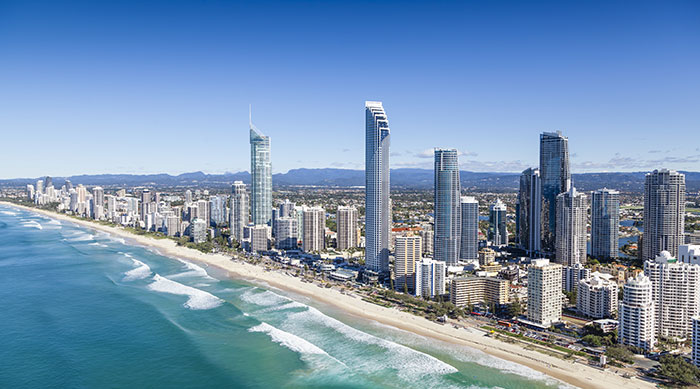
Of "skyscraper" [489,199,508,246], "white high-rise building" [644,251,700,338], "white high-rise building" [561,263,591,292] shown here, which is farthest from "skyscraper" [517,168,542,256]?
"white high-rise building" [644,251,700,338]

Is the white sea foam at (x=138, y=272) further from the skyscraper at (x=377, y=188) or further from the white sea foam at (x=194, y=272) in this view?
the skyscraper at (x=377, y=188)

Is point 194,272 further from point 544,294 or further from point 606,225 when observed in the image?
point 606,225

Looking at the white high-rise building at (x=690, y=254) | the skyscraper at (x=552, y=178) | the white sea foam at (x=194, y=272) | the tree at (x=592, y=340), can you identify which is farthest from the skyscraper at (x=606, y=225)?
the white sea foam at (x=194, y=272)

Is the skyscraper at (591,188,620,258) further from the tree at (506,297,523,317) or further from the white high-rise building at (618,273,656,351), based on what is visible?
the white high-rise building at (618,273,656,351)

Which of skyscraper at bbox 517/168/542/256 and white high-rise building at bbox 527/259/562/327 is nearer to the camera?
white high-rise building at bbox 527/259/562/327

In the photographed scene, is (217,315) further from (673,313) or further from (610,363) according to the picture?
(673,313)

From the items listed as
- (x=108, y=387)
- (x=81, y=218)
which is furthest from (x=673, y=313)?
(x=81, y=218)
